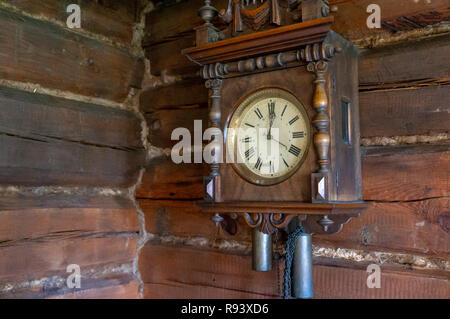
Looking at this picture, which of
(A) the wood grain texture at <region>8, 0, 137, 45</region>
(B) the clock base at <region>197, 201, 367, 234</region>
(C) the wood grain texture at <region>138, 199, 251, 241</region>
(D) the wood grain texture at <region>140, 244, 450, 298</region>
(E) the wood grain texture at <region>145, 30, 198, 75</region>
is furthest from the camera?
(E) the wood grain texture at <region>145, 30, 198, 75</region>

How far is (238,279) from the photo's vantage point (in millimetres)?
1555

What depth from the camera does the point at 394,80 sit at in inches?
51.8

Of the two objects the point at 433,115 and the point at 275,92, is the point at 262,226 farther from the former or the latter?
the point at 433,115

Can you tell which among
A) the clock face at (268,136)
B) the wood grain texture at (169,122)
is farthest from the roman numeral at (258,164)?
the wood grain texture at (169,122)

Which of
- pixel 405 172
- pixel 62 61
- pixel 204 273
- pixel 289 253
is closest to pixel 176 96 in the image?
pixel 62 61

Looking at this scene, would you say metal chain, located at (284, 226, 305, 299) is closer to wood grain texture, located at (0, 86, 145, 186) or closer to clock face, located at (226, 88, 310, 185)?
clock face, located at (226, 88, 310, 185)

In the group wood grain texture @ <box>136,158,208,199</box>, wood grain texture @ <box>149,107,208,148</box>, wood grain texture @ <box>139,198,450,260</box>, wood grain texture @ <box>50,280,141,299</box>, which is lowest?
wood grain texture @ <box>50,280,141,299</box>

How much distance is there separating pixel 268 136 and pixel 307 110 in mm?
135

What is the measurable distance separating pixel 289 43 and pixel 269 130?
0.79 feet

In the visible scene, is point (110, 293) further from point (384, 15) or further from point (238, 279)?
point (384, 15)

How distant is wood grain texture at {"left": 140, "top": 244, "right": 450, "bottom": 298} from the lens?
4.12 ft

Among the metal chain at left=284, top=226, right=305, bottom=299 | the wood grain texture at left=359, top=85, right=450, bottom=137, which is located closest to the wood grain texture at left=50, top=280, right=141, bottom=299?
the metal chain at left=284, top=226, right=305, bottom=299

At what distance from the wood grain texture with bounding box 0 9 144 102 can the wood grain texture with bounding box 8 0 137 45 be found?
0.04m

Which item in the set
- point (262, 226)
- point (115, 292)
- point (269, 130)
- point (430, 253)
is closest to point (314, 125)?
point (269, 130)
